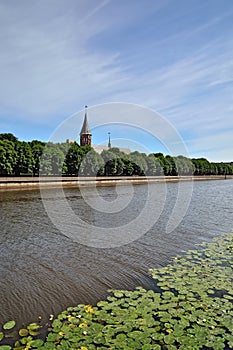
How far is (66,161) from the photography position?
2394 inches

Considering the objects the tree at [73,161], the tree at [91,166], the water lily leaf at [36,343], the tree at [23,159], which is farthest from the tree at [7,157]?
the water lily leaf at [36,343]

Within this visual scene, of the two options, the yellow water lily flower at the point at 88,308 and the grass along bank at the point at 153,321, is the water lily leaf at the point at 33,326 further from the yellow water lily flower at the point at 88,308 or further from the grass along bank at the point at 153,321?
the yellow water lily flower at the point at 88,308

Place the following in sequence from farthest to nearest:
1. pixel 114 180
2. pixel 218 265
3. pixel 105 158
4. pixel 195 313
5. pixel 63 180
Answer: pixel 105 158
pixel 114 180
pixel 63 180
pixel 218 265
pixel 195 313

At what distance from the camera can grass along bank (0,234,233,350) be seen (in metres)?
4.68

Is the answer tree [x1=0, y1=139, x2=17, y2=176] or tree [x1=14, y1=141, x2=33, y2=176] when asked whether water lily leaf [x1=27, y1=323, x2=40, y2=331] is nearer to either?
tree [x1=0, y1=139, x2=17, y2=176]

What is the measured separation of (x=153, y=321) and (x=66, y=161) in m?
57.1

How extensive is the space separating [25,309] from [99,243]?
18.9ft

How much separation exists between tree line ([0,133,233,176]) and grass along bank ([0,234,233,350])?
146 feet

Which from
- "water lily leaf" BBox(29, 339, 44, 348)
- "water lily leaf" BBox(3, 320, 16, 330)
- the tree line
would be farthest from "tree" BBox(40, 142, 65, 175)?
"water lily leaf" BBox(29, 339, 44, 348)

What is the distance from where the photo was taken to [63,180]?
52406 mm

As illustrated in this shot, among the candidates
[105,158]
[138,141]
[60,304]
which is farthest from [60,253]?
[105,158]

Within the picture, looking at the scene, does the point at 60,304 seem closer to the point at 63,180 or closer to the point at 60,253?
the point at 60,253

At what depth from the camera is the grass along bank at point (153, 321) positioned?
15.3 ft

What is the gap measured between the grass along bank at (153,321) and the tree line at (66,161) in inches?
1755
